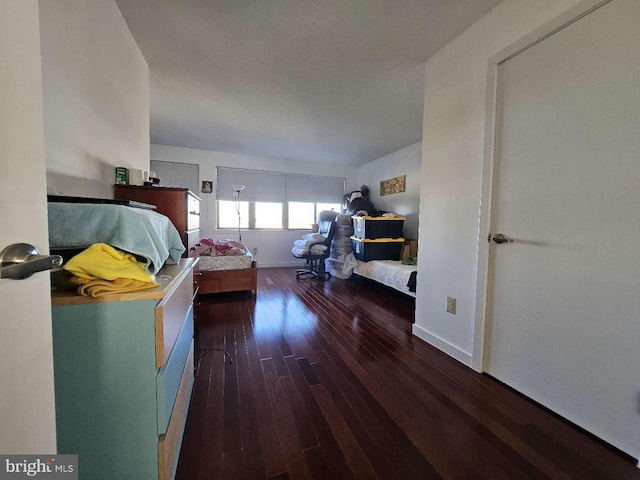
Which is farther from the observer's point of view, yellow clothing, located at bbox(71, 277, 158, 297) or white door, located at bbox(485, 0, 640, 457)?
white door, located at bbox(485, 0, 640, 457)

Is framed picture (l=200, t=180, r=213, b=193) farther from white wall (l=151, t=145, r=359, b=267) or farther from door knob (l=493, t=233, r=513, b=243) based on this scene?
door knob (l=493, t=233, r=513, b=243)

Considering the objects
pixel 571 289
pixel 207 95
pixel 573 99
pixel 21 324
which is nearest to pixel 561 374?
pixel 571 289

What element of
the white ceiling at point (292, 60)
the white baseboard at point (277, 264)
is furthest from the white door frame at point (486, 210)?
the white baseboard at point (277, 264)

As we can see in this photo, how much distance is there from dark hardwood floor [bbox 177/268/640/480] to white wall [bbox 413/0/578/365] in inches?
11.7

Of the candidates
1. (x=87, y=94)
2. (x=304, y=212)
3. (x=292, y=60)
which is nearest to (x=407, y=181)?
(x=304, y=212)

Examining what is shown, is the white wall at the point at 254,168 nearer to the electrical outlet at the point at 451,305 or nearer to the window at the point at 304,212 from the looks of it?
the window at the point at 304,212

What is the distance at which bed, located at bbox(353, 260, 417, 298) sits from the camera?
3109mm

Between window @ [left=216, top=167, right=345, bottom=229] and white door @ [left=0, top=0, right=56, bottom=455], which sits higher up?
window @ [left=216, top=167, right=345, bottom=229]

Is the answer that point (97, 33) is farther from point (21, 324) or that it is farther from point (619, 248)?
point (619, 248)

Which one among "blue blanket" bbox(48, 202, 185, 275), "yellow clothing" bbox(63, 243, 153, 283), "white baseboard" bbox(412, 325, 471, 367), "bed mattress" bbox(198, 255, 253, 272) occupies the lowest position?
"white baseboard" bbox(412, 325, 471, 367)

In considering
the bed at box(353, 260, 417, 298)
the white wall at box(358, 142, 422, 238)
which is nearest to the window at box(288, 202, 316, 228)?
the white wall at box(358, 142, 422, 238)

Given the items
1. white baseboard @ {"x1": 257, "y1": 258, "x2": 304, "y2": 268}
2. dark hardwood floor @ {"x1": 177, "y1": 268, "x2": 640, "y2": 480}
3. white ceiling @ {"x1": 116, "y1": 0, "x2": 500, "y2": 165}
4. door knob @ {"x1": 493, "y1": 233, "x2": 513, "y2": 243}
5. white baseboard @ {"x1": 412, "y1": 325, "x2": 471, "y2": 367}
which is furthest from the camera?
white baseboard @ {"x1": 257, "y1": 258, "x2": 304, "y2": 268}

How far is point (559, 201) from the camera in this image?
4.33 feet

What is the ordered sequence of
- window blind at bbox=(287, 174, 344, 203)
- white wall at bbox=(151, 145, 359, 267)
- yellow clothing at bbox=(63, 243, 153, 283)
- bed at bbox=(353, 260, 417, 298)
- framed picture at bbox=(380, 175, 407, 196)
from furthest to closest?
window blind at bbox=(287, 174, 344, 203), white wall at bbox=(151, 145, 359, 267), framed picture at bbox=(380, 175, 407, 196), bed at bbox=(353, 260, 417, 298), yellow clothing at bbox=(63, 243, 153, 283)
